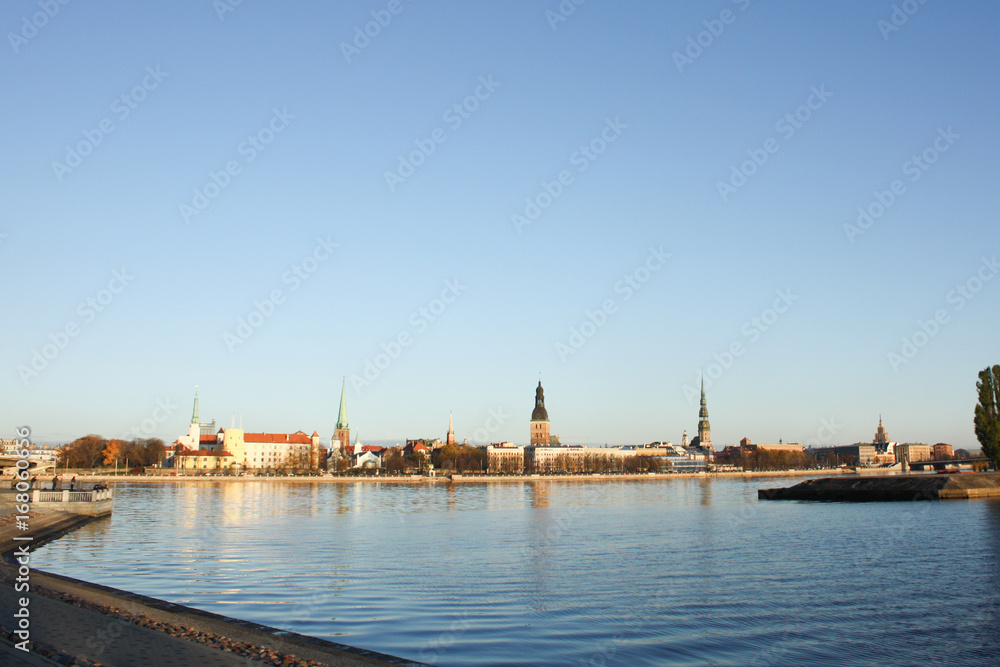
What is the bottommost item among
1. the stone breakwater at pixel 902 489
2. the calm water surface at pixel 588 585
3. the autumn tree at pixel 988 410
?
the stone breakwater at pixel 902 489

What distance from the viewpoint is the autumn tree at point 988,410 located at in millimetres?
87625

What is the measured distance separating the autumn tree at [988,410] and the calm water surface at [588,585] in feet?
164

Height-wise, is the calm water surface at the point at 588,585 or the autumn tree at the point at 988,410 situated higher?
the autumn tree at the point at 988,410

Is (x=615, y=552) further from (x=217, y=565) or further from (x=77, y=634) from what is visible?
(x=77, y=634)

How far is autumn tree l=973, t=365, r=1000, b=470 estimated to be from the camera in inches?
3450

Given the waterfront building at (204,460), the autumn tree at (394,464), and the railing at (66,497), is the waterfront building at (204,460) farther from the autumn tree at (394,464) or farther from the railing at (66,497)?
the railing at (66,497)

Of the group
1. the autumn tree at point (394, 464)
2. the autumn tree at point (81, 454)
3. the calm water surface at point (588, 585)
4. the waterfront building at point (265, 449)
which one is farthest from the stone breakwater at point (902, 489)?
the autumn tree at point (81, 454)

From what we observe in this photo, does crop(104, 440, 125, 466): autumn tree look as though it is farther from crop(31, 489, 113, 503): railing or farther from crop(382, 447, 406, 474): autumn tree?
crop(31, 489, 113, 503): railing

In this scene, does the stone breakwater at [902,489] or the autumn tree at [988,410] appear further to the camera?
the autumn tree at [988,410]

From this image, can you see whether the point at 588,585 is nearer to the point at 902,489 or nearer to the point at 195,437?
the point at 902,489

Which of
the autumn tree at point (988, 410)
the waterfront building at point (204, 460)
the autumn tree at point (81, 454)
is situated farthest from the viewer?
the waterfront building at point (204, 460)

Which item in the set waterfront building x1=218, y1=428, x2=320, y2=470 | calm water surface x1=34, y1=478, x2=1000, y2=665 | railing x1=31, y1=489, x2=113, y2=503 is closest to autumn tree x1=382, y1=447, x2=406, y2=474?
waterfront building x1=218, y1=428, x2=320, y2=470

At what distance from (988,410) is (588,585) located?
8548 centimetres

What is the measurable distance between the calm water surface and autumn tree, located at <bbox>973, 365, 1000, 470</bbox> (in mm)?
49854
